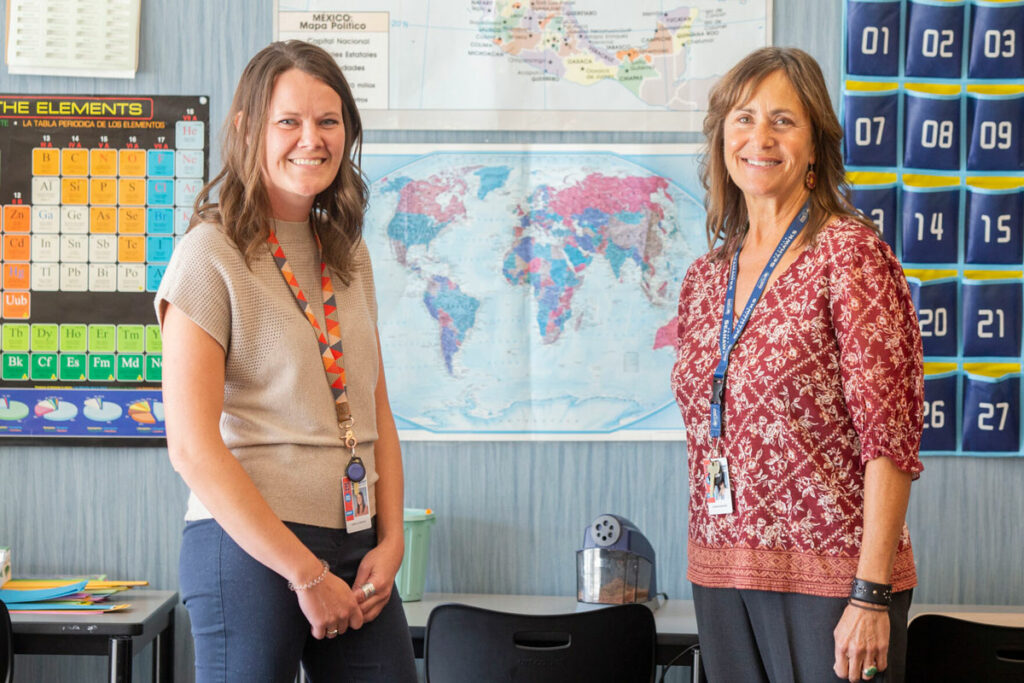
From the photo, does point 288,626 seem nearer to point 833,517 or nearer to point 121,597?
point 833,517

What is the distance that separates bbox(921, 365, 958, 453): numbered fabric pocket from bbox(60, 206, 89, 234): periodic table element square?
2.34 metres

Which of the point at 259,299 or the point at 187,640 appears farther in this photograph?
the point at 187,640

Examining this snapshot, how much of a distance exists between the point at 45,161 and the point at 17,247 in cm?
25

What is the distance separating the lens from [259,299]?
1.40 meters

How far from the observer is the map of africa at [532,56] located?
2602 millimetres

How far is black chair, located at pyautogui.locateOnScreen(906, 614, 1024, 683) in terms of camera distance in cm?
179

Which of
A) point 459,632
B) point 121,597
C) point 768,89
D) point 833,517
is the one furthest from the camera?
point 121,597

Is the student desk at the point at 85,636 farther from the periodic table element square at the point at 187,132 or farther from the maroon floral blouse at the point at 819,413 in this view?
the maroon floral blouse at the point at 819,413

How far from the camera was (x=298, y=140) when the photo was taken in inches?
57.3

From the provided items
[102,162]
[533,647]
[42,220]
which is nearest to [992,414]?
[533,647]

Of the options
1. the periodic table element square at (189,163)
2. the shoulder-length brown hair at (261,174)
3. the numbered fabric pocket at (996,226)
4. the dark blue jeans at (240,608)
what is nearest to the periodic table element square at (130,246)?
the periodic table element square at (189,163)

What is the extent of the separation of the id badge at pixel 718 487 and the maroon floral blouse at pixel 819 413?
13 millimetres

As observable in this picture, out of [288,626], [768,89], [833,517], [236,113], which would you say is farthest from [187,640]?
[768,89]

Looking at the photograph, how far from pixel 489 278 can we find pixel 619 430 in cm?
55
